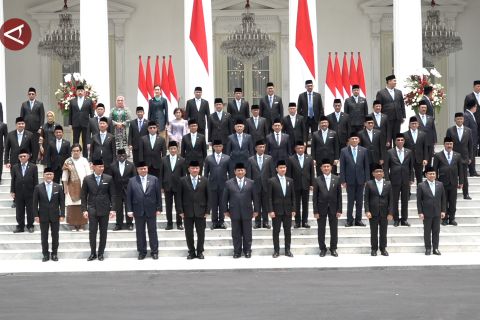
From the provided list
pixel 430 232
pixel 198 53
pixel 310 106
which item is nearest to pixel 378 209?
pixel 430 232

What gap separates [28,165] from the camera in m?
22.5

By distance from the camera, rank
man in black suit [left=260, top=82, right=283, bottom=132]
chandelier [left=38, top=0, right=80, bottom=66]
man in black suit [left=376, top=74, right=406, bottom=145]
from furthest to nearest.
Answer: chandelier [left=38, top=0, right=80, bottom=66], man in black suit [left=260, top=82, right=283, bottom=132], man in black suit [left=376, top=74, right=406, bottom=145]

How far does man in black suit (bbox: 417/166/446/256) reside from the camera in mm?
21188

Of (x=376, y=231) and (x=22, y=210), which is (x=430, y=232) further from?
(x=22, y=210)

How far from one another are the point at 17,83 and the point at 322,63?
9343 mm

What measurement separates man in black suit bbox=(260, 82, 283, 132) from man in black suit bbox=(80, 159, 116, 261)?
481cm

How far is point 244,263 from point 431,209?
11.9 ft

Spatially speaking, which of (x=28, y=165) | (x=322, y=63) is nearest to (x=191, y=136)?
(x=28, y=165)

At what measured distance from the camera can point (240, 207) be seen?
2117 cm

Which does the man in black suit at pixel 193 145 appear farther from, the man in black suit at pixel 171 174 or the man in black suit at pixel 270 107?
the man in black suit at pixel 270 107

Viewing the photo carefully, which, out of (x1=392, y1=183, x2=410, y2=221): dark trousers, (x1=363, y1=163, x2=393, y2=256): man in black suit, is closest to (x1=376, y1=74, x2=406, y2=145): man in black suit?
(x1=392, y1=183, x2=410, y2=221): dark trousers

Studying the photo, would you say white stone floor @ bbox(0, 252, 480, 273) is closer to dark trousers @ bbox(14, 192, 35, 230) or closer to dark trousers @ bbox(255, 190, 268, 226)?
dark trousers @ bbox(14, 192, 35, 230)

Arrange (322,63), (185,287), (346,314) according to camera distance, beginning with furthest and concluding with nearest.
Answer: (322,63) < (185,287) < (346,314)

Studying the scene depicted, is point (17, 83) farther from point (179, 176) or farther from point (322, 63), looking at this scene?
point (179, 176)
